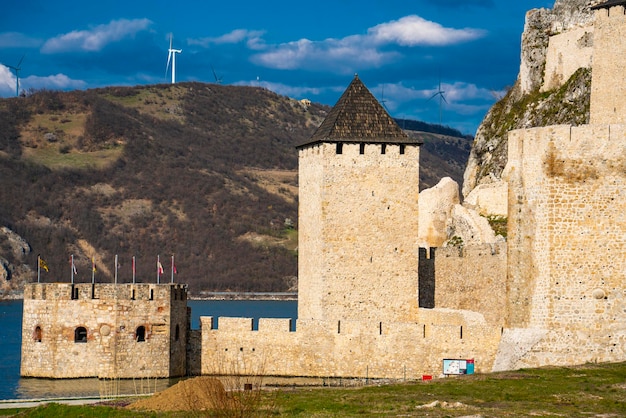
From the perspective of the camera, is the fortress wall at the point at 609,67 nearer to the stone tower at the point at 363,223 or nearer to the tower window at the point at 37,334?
the stone tower at the point at 363,223

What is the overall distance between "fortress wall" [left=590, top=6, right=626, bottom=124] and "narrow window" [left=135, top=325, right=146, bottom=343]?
19996mm

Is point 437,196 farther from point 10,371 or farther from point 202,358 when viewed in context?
point 10,371

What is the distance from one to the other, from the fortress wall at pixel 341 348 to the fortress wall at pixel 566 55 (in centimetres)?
2168

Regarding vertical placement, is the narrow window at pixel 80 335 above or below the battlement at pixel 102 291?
below

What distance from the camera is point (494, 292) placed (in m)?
36.8

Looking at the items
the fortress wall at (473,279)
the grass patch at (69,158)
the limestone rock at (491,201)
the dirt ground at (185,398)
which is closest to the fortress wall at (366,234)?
the fortress wall at (473,279)

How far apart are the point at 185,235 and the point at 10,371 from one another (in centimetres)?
11063

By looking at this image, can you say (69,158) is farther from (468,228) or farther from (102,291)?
(102,291)

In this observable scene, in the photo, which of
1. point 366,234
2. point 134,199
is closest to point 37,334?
point 366,234

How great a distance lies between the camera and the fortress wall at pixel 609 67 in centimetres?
4872

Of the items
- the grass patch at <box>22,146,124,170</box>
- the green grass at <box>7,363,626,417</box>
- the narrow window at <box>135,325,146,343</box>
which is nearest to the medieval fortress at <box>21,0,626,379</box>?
the narrow window at <box>135,325,146,343</box>

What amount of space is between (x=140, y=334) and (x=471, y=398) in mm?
14142

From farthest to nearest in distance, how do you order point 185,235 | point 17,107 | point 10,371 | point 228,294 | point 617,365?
point 17,107 < point 185,235 < point 228,294 < point 10,371 < point 617,365

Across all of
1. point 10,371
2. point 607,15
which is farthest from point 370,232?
point 607,15
